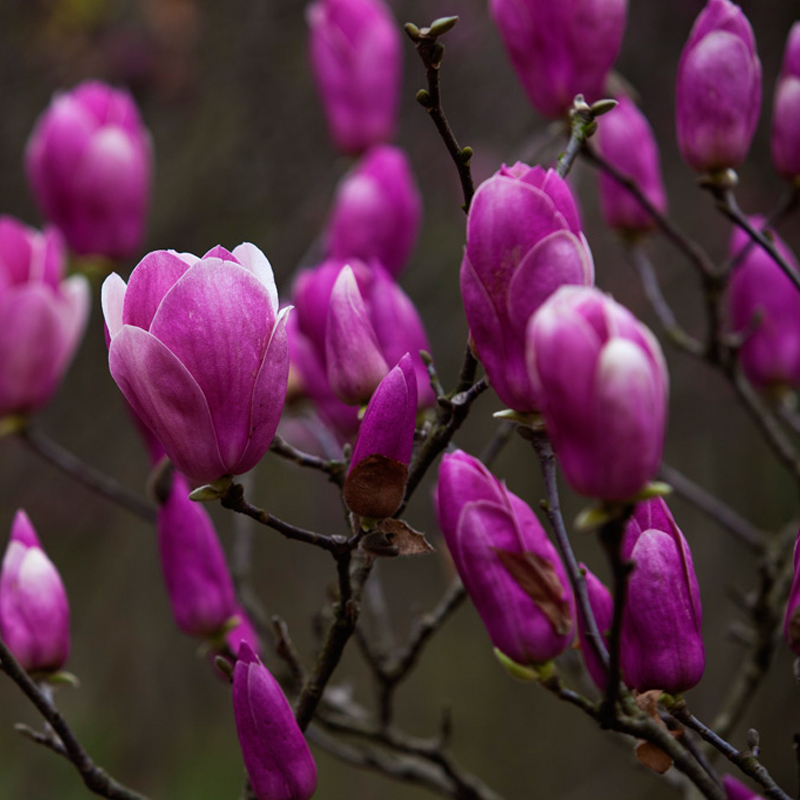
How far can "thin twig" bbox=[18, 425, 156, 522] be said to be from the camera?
0.99 m

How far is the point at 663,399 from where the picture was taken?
401mm

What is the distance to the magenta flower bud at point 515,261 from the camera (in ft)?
1.49

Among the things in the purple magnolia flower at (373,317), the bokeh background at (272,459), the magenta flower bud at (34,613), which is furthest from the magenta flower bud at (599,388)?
the bokeh background at (272,459)

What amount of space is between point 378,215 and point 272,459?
2740mm

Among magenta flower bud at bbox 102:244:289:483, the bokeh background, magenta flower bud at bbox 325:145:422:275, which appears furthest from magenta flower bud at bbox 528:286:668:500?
the bokeh background

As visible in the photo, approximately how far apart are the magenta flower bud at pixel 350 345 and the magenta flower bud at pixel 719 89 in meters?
0.31

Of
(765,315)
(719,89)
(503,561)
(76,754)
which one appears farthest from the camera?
(765,315)

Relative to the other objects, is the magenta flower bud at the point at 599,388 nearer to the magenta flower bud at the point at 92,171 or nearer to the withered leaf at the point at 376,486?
the withered leaf at the point at 376,486

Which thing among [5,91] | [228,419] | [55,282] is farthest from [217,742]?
[228,419]

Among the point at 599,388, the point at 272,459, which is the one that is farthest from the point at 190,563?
the point at 272,459

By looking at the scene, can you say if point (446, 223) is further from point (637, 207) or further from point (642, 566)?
point (642, 566)

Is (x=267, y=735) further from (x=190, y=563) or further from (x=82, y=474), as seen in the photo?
(x=82, y=474)

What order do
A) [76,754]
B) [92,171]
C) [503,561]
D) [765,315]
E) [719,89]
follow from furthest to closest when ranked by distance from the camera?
[92,171], [765,315], [719,89], [76,754], [503,561]

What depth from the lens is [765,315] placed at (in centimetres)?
94
